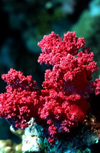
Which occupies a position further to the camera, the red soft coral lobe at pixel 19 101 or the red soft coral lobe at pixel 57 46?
the red soft coral lobe at pixel 57 46

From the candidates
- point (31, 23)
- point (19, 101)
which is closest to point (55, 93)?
point (19, 101)

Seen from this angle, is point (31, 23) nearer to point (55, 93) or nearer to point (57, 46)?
point (57, 46)

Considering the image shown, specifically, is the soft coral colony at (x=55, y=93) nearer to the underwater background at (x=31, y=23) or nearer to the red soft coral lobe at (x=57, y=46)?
the red soft coral lobe at (x=57, y=46)

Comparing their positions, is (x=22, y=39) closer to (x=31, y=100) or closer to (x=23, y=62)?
(x=23, y=62)

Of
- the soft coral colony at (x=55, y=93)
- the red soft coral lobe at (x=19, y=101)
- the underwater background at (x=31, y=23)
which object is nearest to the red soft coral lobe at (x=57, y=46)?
the soft coral colony at (x=55, y=93)

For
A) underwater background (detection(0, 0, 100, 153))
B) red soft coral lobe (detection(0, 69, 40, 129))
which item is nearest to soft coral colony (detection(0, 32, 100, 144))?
red soft coral lobe (detection(0, 69, 40, 129))

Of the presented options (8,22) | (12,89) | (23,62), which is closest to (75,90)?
(12,89)
